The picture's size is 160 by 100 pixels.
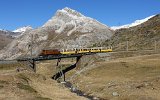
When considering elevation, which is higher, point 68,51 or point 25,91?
point 68,51

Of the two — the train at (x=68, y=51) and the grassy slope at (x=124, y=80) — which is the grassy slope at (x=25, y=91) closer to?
the grassy slope at (x=124, y=80)

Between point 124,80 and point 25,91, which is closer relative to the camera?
point 25,91

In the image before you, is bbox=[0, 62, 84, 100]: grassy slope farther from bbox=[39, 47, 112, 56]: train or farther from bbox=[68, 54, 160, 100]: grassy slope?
bbox=[39, 47, 112, 56]: train

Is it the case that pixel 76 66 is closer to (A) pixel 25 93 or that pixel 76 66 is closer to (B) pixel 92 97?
(B) pixel 92 97

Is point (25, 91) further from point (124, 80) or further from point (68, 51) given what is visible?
point (68, 51)

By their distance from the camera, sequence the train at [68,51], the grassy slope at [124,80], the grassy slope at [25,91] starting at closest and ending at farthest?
the grassy slope at [25,91] → the grassy slope at [124,80] → the train at [68,51]

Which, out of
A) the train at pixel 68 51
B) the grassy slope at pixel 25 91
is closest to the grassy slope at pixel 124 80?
the grassy slope at pixel 25 91

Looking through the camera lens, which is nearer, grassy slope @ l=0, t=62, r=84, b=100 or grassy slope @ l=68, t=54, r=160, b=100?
grassy slope @ l=0, t=62, r=84, b=100

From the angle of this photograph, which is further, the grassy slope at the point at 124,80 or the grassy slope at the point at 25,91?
the grassy slope at the point at 124,80

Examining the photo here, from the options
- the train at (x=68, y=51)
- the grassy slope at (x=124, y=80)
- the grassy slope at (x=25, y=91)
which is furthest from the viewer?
the train at (x=68, y=51)

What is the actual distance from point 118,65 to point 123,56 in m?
23.7

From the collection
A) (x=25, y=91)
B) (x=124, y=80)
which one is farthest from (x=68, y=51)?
(x=25, y=91)

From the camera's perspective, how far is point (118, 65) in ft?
358

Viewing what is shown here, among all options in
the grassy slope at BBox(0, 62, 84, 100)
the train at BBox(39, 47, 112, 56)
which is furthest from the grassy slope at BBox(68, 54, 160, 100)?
the train at BBox(39, 47, 112, 56)
